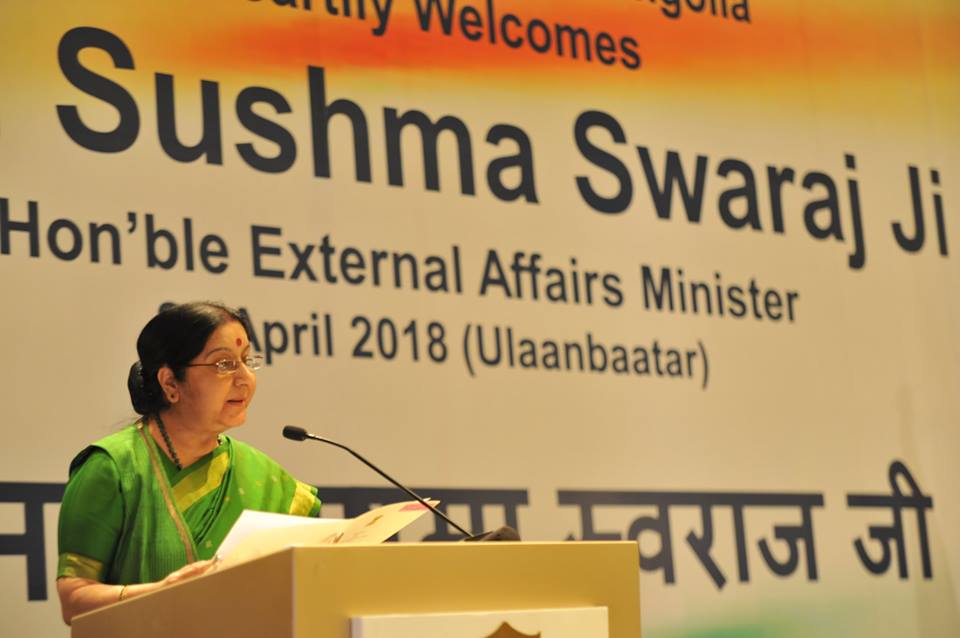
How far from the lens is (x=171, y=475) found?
2.59 metres

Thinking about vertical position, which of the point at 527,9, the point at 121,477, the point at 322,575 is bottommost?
the point at 322,575

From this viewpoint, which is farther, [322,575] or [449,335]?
[449,335]

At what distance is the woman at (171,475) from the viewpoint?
2465mm

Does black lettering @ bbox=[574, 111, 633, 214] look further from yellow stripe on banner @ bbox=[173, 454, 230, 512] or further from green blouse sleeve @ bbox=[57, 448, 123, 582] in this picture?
green blouse sleeve @ bbox=[57, 448, 123, 582]

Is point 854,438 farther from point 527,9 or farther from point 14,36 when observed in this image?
point 14,36

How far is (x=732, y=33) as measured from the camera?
15.0ft

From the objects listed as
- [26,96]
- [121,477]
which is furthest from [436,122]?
[121,477]

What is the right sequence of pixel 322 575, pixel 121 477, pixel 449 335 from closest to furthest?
pixel 322 575 < pixel 121 477 < pixel 449 335

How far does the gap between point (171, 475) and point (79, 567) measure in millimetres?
239

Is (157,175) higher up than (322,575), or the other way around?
(157,175)

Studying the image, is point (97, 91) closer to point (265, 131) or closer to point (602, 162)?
point (265, 131)

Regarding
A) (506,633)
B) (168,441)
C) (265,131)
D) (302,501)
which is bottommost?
(506,633)

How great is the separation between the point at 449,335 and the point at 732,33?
1.52 metres

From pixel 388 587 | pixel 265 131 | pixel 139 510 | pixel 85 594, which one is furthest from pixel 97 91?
pixel 388 587
